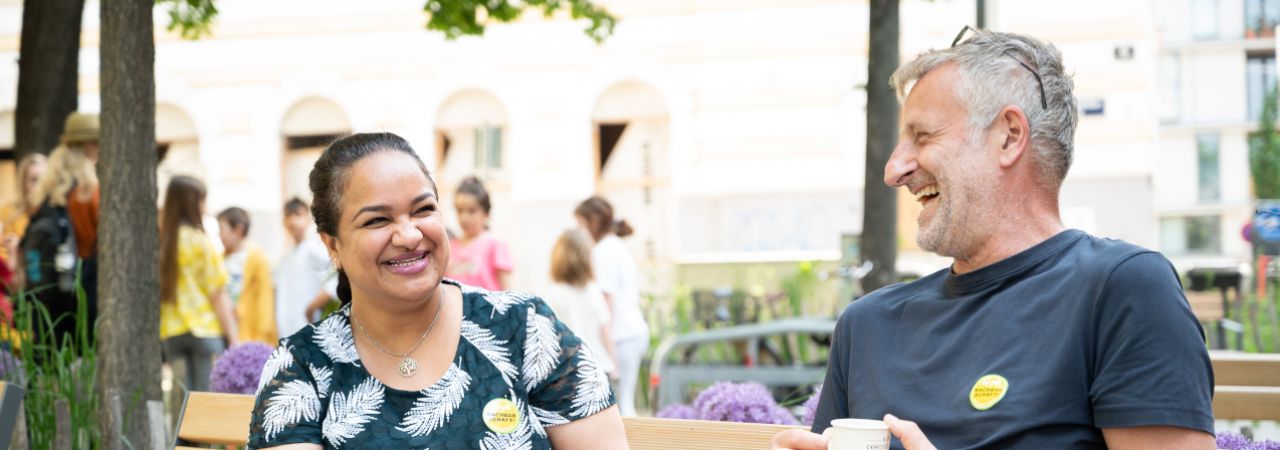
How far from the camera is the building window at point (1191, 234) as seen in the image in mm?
25234

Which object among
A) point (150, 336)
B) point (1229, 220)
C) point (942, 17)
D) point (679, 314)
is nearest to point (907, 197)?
point (942, 17)

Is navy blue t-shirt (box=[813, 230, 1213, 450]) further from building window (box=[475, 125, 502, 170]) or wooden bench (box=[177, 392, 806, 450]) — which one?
building window (box=[475, 125, 502, 170])

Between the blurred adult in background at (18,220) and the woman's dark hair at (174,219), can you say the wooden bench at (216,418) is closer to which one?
the blurred adult in background at (18,220)

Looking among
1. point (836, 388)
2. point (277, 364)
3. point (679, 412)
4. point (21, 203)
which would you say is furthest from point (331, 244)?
point (21, 203)

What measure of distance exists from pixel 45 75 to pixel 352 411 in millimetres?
5656

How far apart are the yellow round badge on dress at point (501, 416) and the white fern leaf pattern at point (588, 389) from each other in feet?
0.43

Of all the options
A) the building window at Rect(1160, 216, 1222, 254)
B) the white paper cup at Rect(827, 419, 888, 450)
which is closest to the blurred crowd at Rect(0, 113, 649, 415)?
the white paper cup at Rect(827, 419, 888, 450)

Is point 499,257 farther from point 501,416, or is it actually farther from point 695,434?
point 501,416

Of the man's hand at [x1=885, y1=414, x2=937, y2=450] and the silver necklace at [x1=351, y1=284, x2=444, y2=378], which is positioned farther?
the silver necklace at [x1=351, y1=284, x2=444, y2=378]

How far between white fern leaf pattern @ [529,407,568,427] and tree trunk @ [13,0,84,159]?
5.56 m

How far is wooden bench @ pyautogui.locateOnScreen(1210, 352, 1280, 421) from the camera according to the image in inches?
137

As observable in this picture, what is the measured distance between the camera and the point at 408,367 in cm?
288


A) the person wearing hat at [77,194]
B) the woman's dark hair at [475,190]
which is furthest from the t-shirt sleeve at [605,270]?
the person wearing hat at [77,194]

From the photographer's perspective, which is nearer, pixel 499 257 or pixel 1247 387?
pixel 1247 387
